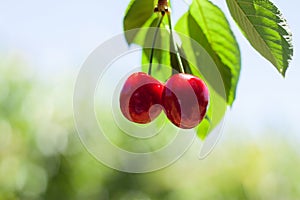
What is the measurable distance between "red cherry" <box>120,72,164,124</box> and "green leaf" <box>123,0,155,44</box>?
0.10m

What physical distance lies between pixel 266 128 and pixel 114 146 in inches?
146

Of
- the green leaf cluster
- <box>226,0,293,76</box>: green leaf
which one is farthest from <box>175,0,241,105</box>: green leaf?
<box>226,0,293,76</box>: green leaf

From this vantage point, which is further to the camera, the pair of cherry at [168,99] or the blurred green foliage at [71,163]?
the blurred green foliage at [71,163]

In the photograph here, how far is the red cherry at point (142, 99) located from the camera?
3.07 ft

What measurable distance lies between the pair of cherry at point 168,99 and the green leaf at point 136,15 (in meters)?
0.09

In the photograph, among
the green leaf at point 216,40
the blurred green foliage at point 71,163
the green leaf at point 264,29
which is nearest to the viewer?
the green leaf at point 264,29

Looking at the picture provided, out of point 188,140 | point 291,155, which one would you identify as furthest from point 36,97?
point 188,140

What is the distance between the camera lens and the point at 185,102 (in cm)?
93

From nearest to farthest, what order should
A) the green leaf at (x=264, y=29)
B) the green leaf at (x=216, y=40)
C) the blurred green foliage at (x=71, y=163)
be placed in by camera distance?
the green leaf at (x=264, y=29), the green leaf at (x=216, y=40), the blurred green foliage at (x=71, y=163)

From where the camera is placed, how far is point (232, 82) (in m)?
0.95

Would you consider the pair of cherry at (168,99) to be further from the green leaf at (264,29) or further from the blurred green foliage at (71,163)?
the blurred green foliage at (71,163)

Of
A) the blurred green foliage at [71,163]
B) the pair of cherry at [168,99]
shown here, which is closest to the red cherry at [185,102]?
the pair of cherry at [168,99]

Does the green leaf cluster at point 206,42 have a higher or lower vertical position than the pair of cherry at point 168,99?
higher

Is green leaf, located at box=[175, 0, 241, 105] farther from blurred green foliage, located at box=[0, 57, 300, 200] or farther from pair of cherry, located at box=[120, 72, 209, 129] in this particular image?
blurred green foliage, located at box=[0, 57, 300, 200]
